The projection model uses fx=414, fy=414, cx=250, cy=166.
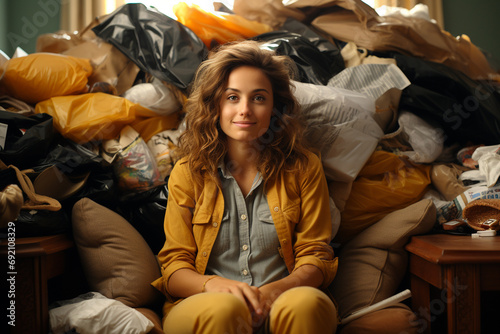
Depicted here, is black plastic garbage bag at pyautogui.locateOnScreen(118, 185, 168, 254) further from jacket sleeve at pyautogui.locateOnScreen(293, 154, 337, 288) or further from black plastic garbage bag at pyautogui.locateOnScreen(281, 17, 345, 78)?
black plastic garbage bag at pyautogui.locateOnScreen(281, 17, 345, 78)

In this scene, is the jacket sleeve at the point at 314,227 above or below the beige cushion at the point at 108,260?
above

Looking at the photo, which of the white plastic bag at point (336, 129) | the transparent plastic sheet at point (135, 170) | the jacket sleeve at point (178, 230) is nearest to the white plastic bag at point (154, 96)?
the transparent plastic sheet at point (135, 170)

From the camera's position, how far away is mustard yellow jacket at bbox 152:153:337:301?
133 centimetres

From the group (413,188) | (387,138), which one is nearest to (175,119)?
(387,138)

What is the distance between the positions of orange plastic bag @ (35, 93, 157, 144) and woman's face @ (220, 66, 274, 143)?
49 cm

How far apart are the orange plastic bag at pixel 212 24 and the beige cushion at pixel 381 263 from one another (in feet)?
3.61

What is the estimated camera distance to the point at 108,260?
4.56 ft

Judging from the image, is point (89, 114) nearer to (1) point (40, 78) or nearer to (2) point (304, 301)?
(1) point (40, 78)

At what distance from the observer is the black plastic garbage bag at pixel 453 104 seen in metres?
1.71

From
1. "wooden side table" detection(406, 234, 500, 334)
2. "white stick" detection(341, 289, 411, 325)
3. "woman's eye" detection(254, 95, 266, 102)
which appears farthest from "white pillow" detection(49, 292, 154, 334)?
"wooden side table" detection(406, 234, 500, 334)

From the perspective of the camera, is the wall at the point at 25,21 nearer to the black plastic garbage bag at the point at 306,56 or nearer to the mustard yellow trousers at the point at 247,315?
the black plastic garbage bag at the point at 306,56

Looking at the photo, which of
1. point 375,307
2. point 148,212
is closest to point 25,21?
point 148,212

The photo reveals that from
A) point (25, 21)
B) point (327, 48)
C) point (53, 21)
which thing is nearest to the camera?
point (327, 48)

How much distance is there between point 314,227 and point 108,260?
2.28 feet
